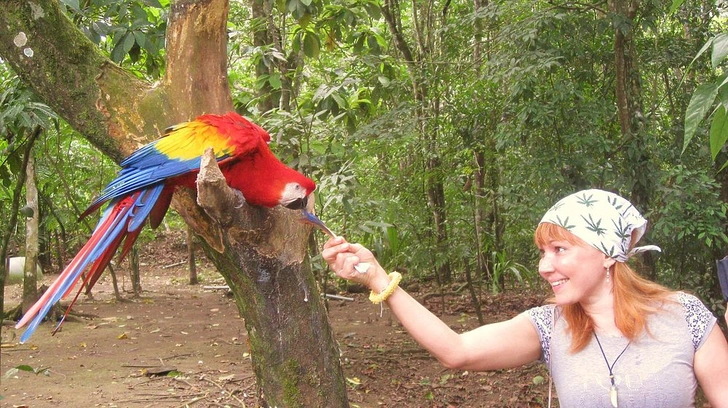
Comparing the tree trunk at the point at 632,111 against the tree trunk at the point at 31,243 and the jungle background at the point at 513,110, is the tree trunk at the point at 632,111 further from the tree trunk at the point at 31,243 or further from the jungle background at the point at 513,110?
the tree trunk at the point at 31,243

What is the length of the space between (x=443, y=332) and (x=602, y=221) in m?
0.42

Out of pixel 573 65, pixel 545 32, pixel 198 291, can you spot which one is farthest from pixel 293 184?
pixel 198 291

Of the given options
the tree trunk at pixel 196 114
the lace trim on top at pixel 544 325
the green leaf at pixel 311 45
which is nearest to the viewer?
the lace trim on top at pixel 544 325

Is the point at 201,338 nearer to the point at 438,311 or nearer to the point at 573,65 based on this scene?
the point at 438,311

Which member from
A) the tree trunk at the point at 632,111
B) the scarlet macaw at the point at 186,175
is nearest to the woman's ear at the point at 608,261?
the scarlet macaw at the point at 186,175

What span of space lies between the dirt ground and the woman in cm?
209

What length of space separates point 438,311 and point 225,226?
406 cm

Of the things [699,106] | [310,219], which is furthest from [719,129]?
[310,219]

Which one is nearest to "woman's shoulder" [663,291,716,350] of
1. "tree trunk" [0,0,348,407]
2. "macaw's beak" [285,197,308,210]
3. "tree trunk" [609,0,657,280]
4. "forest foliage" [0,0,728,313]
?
"macaw's beak" [285,197,308,210]

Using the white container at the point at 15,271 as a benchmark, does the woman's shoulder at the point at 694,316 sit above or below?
above

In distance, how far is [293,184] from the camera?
6.45ft

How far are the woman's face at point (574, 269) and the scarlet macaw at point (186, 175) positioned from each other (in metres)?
0.77

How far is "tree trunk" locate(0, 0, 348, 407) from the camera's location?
2152 millimetres

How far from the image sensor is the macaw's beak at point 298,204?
1.96 metres
